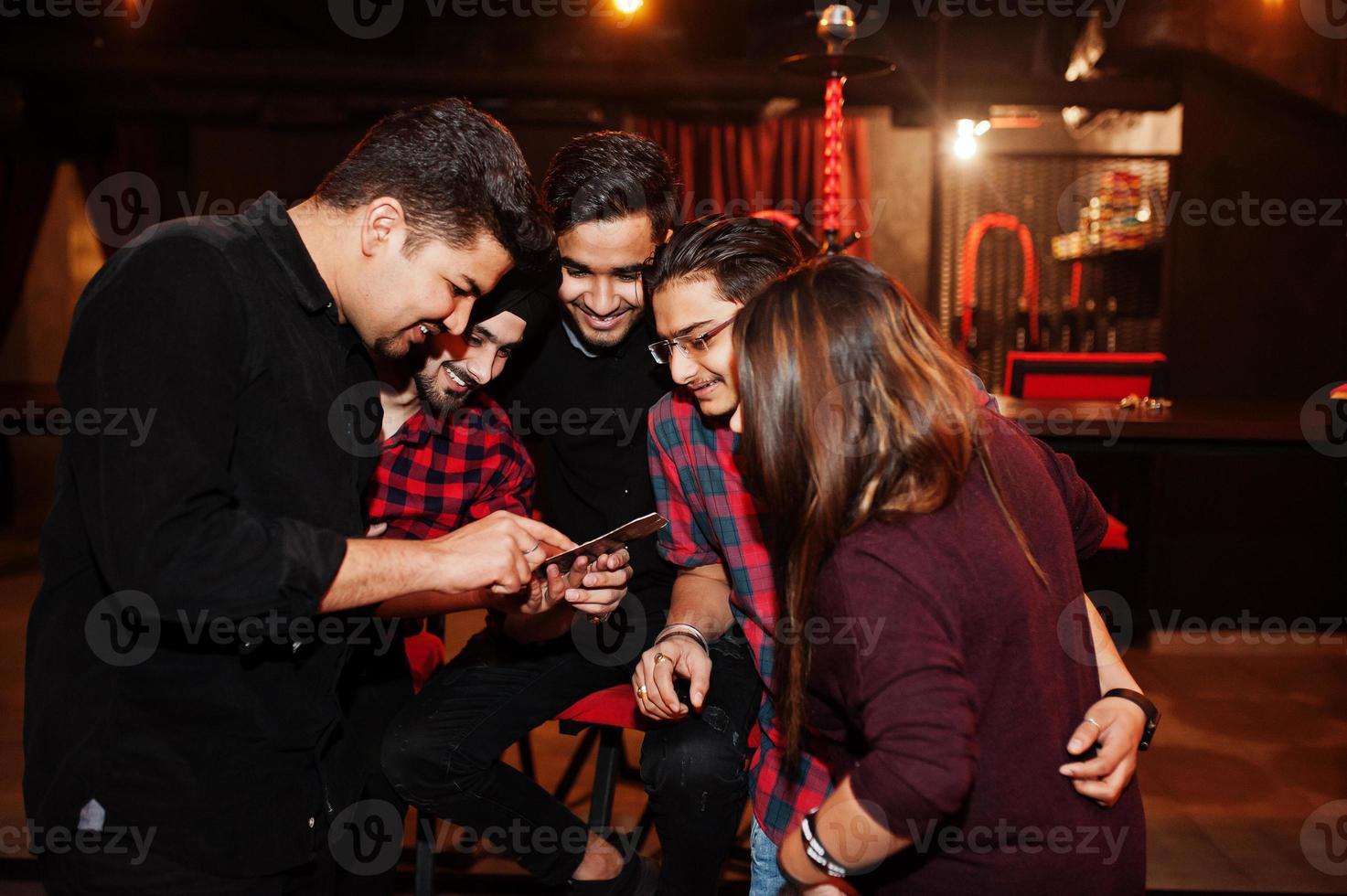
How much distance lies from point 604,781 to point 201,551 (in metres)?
1.31

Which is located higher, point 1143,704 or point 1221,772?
point 1143,704

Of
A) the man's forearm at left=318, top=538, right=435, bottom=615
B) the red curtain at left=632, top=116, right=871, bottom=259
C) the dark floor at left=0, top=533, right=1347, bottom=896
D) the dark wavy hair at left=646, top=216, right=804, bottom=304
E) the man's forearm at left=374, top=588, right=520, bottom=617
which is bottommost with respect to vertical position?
the dark floor at left=0, top=533, right=1347, bottom=896

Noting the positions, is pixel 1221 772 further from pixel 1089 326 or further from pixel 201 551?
pixel 1089 326

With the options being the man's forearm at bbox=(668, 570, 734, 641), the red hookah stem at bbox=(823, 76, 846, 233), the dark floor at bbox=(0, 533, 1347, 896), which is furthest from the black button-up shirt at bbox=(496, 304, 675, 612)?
the red hookah stem at bbox=(823, 76, 846, 233)

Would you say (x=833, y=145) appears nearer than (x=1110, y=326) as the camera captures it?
Yes

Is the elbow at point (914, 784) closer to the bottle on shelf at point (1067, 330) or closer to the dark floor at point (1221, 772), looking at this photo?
the dark floor at point (1221, 772)

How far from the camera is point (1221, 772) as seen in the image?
10.5 ft

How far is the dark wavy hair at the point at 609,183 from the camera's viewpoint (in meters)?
2.20

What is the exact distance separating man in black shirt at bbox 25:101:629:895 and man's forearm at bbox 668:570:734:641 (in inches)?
18.9

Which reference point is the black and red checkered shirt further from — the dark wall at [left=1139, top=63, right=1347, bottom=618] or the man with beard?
the dark wall at [left=1139, top=63, right=1347, bottom=618]

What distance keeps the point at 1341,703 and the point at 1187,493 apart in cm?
292

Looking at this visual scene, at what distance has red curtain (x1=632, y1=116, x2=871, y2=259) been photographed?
7480 millimetres

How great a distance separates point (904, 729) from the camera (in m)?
1.00

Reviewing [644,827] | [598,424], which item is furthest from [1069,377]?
[644,827]
